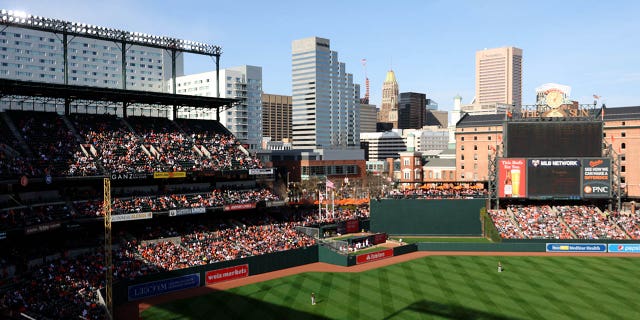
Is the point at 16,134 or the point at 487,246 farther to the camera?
the point at 487,246

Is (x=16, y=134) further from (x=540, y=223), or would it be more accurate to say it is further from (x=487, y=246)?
(x=540, y=223)

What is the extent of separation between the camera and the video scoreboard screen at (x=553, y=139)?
196ft

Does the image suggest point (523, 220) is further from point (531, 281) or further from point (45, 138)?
point (45, 138)

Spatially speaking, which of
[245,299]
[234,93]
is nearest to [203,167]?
[245,299]

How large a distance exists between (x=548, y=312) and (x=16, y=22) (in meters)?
48.0

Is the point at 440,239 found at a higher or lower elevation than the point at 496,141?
lower

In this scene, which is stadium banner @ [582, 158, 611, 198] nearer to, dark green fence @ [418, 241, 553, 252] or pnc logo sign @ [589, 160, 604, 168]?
pnc logo sign @ [589, 160, 604, 168]

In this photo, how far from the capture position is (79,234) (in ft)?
142

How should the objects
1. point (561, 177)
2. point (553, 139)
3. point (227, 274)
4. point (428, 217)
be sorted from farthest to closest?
point (428, 217) → point (553, 139) → point (561, 177) → point (227, 274)

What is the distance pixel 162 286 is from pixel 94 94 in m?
21.1

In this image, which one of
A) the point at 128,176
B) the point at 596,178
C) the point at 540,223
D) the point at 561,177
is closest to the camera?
the point at 128,176

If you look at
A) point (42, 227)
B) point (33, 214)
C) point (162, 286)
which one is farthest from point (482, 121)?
point (42, 227)

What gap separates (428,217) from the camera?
66250 millimetres

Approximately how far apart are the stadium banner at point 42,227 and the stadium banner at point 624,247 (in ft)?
173
